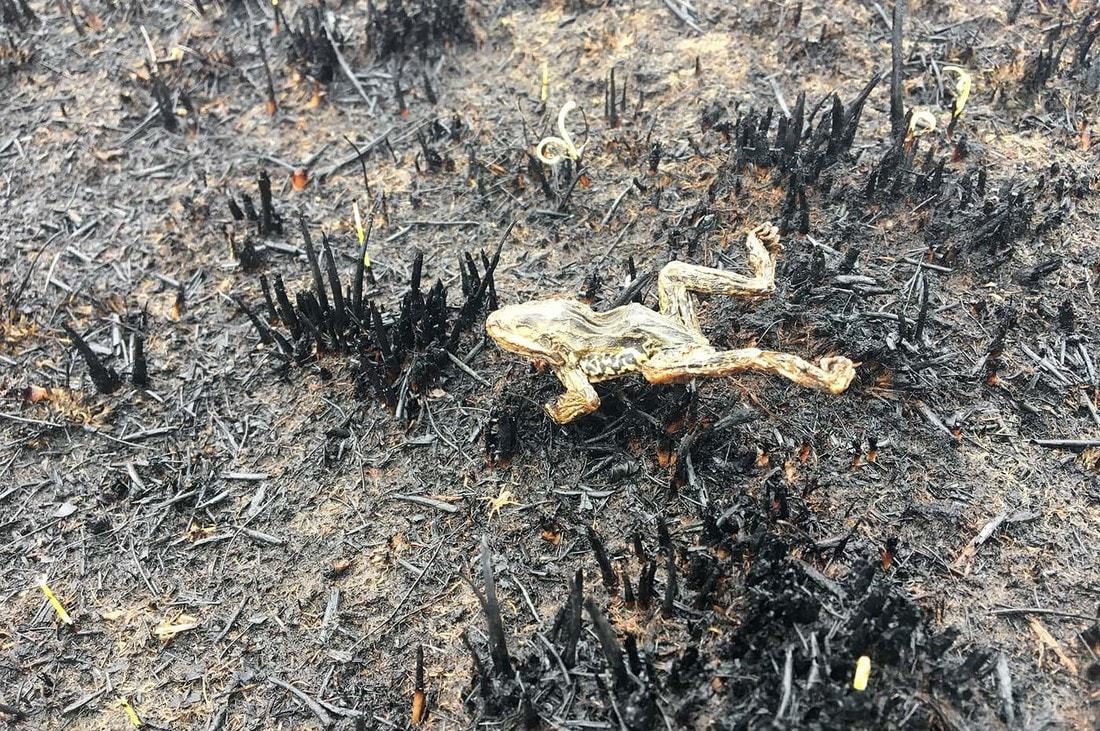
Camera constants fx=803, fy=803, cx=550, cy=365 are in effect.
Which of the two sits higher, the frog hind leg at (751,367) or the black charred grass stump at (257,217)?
the black charred grass stump at (257,217)

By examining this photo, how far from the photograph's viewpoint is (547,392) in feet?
15.4

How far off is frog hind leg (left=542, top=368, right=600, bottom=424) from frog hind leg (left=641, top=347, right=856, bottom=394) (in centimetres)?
31

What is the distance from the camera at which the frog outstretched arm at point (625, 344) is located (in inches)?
159

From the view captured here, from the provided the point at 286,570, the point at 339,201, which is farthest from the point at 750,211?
the point at 286,570

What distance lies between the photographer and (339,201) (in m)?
6.27

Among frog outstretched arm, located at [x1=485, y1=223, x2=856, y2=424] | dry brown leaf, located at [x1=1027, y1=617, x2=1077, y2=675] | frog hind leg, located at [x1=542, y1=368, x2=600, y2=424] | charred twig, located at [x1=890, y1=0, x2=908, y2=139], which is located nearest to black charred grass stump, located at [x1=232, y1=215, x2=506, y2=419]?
frog outstretched arm, located at [x1=485, y1=223, x2=856, y2=424]

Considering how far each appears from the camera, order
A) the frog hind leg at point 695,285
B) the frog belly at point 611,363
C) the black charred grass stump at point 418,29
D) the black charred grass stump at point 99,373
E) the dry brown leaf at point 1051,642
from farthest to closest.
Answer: the black charred grass stump at point 418,29 → the black charred grass stump at point 99,373 → the frog hind leg at point 695,285 → the frog belly at point 611,363 → the dry brown leaf at point 1051,642

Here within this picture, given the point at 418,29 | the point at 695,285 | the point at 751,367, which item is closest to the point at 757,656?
the point at 751,367

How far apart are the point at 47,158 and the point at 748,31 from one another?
6098 mm

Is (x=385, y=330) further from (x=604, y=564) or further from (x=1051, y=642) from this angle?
(x=1051, y=642)

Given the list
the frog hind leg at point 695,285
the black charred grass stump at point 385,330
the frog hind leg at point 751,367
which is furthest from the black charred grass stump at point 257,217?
the frog hind leg at point 751,367

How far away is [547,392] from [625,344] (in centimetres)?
68

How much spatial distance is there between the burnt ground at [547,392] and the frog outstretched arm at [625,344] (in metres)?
0.31

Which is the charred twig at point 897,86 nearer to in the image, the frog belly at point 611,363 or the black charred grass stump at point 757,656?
the frog belly at point 611,363
